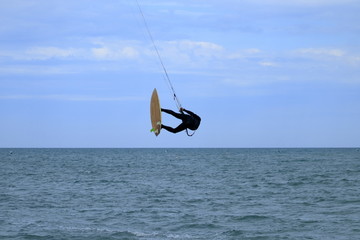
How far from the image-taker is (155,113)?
1519 centimetres

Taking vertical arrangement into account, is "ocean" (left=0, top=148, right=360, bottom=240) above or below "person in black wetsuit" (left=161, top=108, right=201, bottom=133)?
below

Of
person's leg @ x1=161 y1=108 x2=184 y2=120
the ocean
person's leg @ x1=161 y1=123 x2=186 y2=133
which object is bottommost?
the ocean

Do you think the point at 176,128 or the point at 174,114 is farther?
the point at 176,128

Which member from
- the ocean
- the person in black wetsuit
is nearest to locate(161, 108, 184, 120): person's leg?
the person in black wetsuit

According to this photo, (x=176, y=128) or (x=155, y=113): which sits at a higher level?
(x=155, y=113)

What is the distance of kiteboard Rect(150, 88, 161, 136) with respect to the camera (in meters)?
15.0

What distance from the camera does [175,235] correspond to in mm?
22906

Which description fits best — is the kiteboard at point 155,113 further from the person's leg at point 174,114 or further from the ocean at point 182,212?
the ocean at point 182,212

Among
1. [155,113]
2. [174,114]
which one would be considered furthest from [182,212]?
[174,114]

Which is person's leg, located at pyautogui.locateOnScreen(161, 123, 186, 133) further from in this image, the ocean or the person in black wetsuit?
the ocean

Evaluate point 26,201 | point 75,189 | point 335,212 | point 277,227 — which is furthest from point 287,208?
point 75,189

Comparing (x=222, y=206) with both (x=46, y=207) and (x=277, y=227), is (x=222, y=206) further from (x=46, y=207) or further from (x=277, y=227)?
(x=46, y=207)

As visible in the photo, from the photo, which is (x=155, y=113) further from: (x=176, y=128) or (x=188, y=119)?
(x=188, y=119)

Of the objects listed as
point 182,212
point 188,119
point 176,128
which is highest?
point 188,119
